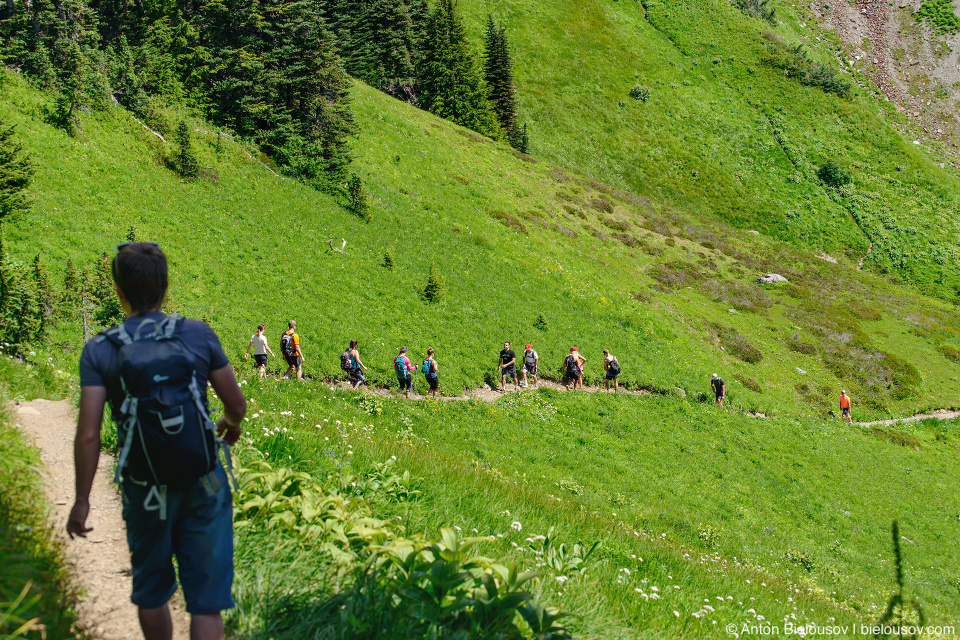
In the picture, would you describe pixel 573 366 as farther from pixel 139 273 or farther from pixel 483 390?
pixel 139 273

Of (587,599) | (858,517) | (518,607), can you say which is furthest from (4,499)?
(858,517)

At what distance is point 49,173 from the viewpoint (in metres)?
23.0

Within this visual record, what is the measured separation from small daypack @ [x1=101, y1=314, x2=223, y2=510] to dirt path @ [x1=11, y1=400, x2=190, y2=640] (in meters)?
1.07

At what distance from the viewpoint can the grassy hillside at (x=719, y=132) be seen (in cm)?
6675

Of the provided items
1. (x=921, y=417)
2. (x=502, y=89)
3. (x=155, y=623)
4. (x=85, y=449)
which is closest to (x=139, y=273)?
(x=85, y=449)

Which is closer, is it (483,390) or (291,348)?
(291,348)

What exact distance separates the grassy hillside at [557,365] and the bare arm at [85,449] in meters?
1.29

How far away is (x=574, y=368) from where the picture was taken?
24375 mm

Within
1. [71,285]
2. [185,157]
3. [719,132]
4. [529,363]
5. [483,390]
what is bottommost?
[483,390]

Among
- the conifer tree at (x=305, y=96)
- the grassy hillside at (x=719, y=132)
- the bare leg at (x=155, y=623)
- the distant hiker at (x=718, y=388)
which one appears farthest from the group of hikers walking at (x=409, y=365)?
the grassy hillside at (x=719, y=132)

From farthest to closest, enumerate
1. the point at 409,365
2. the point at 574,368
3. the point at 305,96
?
the point at 305,96
the point at 574,368
the point at 409,365

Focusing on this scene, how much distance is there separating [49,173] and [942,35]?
15368cm

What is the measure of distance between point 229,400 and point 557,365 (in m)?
23.3

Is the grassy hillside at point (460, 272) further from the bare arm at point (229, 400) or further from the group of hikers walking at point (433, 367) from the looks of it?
the bare arm at point (229, 400)
